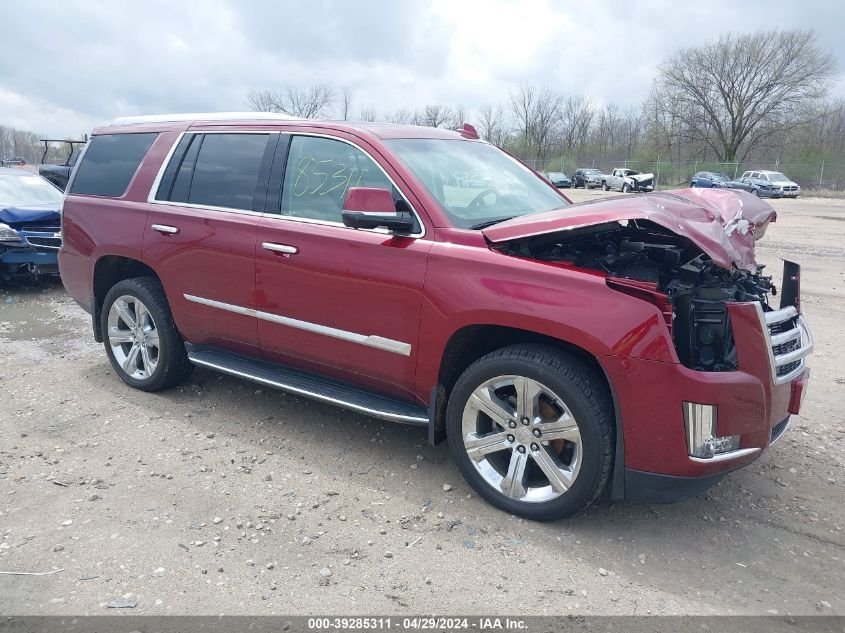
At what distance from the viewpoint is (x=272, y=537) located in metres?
3.15

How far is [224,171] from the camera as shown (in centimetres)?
437

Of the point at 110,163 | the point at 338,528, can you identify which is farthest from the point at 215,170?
the point at 338,528

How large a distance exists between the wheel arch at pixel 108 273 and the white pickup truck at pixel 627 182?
124 ft

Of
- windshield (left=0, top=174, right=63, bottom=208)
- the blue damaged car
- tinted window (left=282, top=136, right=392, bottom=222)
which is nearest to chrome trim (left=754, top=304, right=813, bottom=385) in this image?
tinted window (left=282, top=136, right=392, bottom=222)

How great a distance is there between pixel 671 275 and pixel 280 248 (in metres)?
2.19

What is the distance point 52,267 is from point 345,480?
6.74 meters

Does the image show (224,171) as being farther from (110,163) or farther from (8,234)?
(8,234)

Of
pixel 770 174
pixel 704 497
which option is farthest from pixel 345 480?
pixel 770 174

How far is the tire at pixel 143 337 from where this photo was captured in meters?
4.74

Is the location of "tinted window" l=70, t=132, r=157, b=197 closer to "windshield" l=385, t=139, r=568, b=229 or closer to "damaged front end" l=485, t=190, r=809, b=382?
"windshield" l=385, t=139, r=568, b=229

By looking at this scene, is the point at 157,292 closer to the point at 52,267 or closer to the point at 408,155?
the point at 408,155

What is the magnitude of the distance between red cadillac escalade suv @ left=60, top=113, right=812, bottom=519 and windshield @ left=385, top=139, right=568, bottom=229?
19 millimetres

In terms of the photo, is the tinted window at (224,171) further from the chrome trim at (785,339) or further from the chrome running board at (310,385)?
the chrome trim at (785,339)

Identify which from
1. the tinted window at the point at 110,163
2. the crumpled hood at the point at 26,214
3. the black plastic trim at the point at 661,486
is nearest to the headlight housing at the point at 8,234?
the crumpled hood at the point at 26,214
